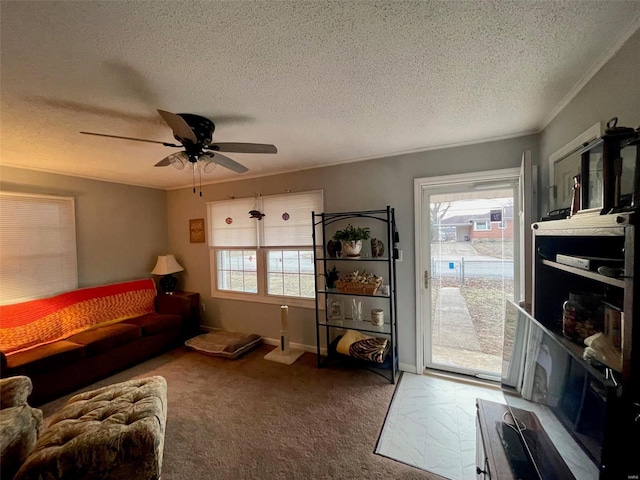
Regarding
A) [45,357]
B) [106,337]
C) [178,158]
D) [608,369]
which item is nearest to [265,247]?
[178,158]

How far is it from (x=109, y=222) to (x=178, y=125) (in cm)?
321

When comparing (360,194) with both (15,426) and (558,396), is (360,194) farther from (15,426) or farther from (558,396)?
(15,426)

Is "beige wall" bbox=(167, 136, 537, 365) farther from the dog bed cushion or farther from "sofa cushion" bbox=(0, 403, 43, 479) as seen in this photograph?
"sofa cushion" bbox=(0, 403, 43, 479)

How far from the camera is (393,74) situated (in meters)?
1.34

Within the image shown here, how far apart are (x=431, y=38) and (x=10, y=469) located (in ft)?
9.77

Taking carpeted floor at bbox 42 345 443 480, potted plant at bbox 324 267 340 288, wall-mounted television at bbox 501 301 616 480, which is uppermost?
potted plant at bbox 324 267 340 288

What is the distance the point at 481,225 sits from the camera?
247 cm

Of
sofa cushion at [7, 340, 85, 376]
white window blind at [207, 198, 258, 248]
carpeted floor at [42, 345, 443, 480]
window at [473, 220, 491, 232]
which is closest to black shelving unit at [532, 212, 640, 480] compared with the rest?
carpeted floor at [42, 345, 443, 480]

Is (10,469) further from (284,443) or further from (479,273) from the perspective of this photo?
(479,273)

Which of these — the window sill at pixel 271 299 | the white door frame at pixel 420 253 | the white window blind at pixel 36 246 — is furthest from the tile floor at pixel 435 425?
the white window blind at pixel 36 246

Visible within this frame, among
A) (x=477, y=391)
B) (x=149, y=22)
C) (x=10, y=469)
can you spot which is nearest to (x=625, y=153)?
(x=149, y=22)

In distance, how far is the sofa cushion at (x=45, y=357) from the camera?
2.16 metres

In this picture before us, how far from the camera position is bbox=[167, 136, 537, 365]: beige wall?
95.9 inches

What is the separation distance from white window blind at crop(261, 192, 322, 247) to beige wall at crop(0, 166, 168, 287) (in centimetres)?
207
